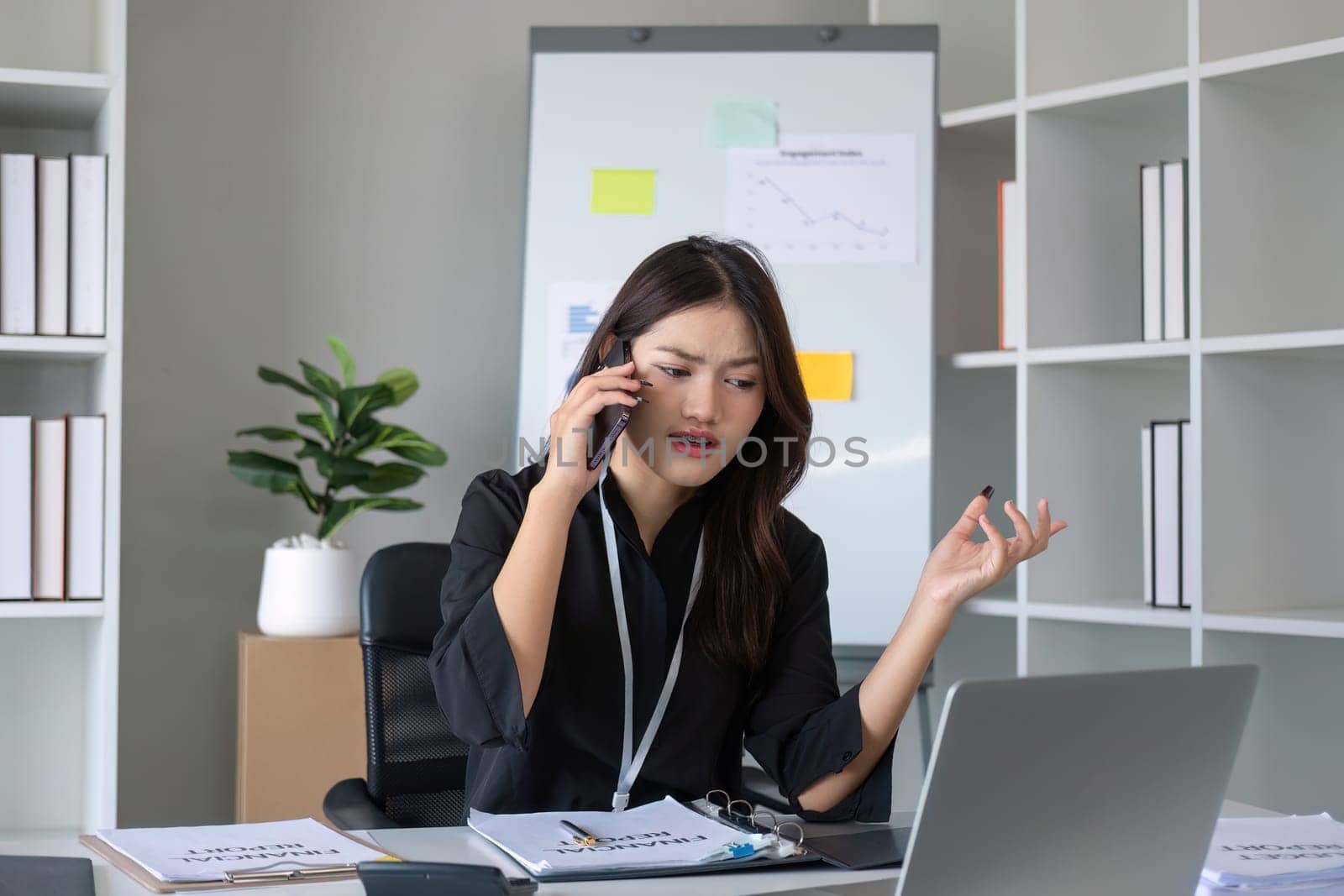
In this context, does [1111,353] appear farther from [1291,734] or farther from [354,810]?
[354,810]

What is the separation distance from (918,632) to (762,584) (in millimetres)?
237

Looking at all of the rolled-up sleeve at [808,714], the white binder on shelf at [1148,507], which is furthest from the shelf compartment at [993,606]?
the rolled-up sleeve at [808,714]

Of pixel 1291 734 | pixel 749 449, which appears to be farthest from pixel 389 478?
pixel 1291 734

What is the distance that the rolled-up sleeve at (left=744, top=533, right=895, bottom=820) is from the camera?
145 cm

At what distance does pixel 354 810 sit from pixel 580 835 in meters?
0.56

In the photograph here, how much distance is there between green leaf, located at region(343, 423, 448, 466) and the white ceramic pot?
0.20 m

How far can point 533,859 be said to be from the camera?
1.12 meters

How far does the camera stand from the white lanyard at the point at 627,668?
4.83ft

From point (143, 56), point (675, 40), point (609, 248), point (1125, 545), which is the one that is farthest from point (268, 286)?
point (1125, 545)

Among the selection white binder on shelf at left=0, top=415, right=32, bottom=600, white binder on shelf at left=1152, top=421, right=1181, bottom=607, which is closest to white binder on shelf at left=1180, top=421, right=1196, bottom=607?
white binder on shelf at left=1152, top=421, right=1181, bottom=607

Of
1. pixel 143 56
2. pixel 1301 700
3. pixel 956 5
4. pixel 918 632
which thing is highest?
pixel 956 5

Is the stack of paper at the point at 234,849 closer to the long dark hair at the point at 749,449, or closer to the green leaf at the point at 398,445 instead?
the long dark hair at the point at 749,449

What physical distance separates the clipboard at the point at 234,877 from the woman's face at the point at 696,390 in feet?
1.77

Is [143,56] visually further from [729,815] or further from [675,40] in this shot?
[729,815]
